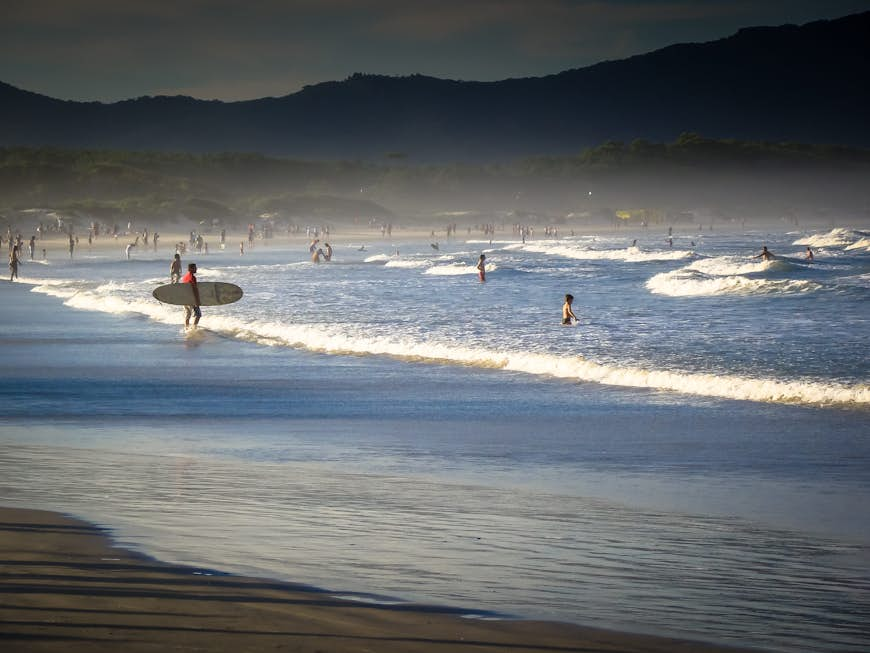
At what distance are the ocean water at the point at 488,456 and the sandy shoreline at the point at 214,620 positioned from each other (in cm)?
35

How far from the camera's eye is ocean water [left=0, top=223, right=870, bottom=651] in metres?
7.12

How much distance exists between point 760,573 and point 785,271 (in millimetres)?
53521

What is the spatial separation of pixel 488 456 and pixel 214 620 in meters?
6.44

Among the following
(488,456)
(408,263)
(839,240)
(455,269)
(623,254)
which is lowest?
(488,456)

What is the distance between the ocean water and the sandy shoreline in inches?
13.8

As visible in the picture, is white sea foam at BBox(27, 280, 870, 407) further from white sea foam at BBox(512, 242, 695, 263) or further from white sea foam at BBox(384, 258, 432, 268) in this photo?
white sea foam at BBox(512, 242, 695, 263)

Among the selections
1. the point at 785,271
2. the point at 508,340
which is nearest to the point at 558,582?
the point at 508,340

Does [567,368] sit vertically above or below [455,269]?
below

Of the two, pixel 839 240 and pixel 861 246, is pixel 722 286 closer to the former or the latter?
pixel 861 246

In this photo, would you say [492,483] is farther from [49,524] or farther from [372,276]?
[372,276]

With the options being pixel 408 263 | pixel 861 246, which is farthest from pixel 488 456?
pixel 861 246

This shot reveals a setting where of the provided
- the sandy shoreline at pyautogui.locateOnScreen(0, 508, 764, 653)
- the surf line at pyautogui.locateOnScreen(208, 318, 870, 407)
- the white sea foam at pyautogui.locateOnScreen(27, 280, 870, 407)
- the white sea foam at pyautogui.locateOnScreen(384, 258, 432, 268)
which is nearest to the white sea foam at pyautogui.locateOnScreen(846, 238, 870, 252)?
the white sea foam at pyautogui.locateOnScreen(384, 258, 432, 268)

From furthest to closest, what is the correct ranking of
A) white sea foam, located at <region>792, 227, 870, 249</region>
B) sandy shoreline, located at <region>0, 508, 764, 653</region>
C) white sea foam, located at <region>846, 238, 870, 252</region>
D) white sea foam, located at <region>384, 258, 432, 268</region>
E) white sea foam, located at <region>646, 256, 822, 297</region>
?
white sea foam, located at <region>792, 227, 870, 249</region>, white sea foam, located at <region>846, 238, 870, 252</region>, white sea foam, located at <region>384, 258, 432, 268</region>, white sea foam, located at <region>646, 256, 822, 297</region>, sandy shoreline, located at <region>0, 508, 764, 653</region>

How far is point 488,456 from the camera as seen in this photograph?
12.2m
